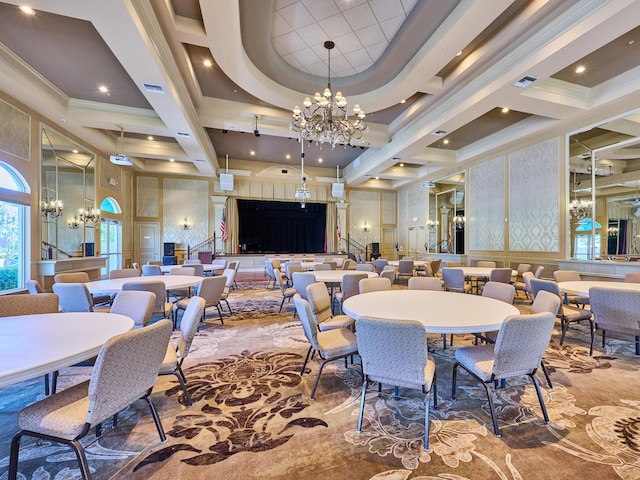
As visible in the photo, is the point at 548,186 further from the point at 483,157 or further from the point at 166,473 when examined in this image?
the point at 166,473

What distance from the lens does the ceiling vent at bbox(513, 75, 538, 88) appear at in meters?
4.84

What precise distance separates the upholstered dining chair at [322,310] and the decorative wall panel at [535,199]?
6791 millimetres

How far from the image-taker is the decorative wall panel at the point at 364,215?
1454cm

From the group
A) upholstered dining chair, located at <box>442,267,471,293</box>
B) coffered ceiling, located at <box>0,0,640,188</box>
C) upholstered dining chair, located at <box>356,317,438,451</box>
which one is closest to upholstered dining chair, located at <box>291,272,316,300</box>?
upholstered dining chair, located at <box>356,317,438,451</box>

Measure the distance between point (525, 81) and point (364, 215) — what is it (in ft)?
32.7

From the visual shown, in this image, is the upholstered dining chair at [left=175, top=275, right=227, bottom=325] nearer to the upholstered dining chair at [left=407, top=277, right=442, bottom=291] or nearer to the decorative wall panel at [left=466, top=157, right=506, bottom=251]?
the upholstered dining chair at [left=407, top=277, right=442, bottom=291]

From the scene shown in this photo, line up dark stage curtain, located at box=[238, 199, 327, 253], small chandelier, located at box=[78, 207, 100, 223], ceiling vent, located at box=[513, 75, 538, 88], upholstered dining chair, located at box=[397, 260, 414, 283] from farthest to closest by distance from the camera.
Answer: dark stage curtain, located at box=[238, 199, 327, 253] → upholstered dining chair, located at box=[397, 260, 414, 283] → small chandelier, located at box=[78, 207, 100, 223] → ceiling vent, located at box=[513, 75, 538, 88]

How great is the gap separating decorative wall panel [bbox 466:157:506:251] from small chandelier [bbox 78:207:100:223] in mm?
11900

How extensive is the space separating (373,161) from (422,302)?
8.37 m

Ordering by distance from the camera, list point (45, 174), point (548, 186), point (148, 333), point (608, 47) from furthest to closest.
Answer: point (548, 186) → point (45, 174) → point (608, 47) → point (148, 333)

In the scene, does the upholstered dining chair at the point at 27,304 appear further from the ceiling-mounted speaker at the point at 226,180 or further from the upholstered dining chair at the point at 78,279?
the ceiling-mounted speaker at the point at 226,180

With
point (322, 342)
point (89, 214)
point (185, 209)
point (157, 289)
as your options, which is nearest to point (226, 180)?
point (185, 209)

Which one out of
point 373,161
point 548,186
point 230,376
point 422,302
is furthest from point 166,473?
point 373,161

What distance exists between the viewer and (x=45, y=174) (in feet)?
20.9
